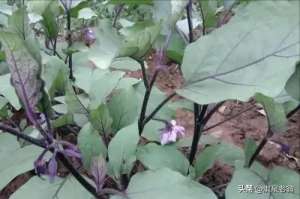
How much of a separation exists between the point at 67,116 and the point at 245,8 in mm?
494

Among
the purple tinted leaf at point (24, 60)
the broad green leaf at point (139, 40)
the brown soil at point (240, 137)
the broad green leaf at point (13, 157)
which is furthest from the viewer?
the brown soil at point (240, 137)

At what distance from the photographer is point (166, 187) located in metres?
0.98

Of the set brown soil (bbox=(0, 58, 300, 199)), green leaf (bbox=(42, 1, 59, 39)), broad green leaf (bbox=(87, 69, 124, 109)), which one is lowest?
brown soil (bbox=(0, 58, 300, 199))

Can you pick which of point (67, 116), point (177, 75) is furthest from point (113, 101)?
point (177, 75)

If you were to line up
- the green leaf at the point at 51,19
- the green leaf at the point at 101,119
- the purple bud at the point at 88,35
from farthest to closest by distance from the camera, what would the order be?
the purple bud at the point at 88,35, the green leaf at the point at 51,19, the green leaf at the point at 101,119

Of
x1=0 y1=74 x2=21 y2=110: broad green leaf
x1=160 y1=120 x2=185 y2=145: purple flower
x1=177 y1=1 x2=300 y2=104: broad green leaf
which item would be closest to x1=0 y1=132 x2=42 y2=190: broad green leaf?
x1=0 y1=74 x2=21 y2=110: broad green leaf

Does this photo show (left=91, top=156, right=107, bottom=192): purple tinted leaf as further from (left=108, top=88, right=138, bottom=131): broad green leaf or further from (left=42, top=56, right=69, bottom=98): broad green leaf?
(left=42, top=56, right=69, bottom=98): broad green leaf

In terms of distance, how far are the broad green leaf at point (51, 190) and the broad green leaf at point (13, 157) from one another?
0.04 metres

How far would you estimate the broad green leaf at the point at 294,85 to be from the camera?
923mm

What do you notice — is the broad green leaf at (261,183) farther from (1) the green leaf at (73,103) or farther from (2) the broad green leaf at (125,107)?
(1) the green leaf at (73,103)

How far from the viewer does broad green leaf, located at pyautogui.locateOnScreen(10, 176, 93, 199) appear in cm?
108

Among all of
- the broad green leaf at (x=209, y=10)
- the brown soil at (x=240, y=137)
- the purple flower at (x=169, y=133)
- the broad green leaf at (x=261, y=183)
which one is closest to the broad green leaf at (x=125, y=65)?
the brown soil at (x=240, y=137)

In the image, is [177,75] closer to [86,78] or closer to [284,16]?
[86,78]

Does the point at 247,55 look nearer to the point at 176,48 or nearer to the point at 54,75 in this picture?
the point at 176,48
